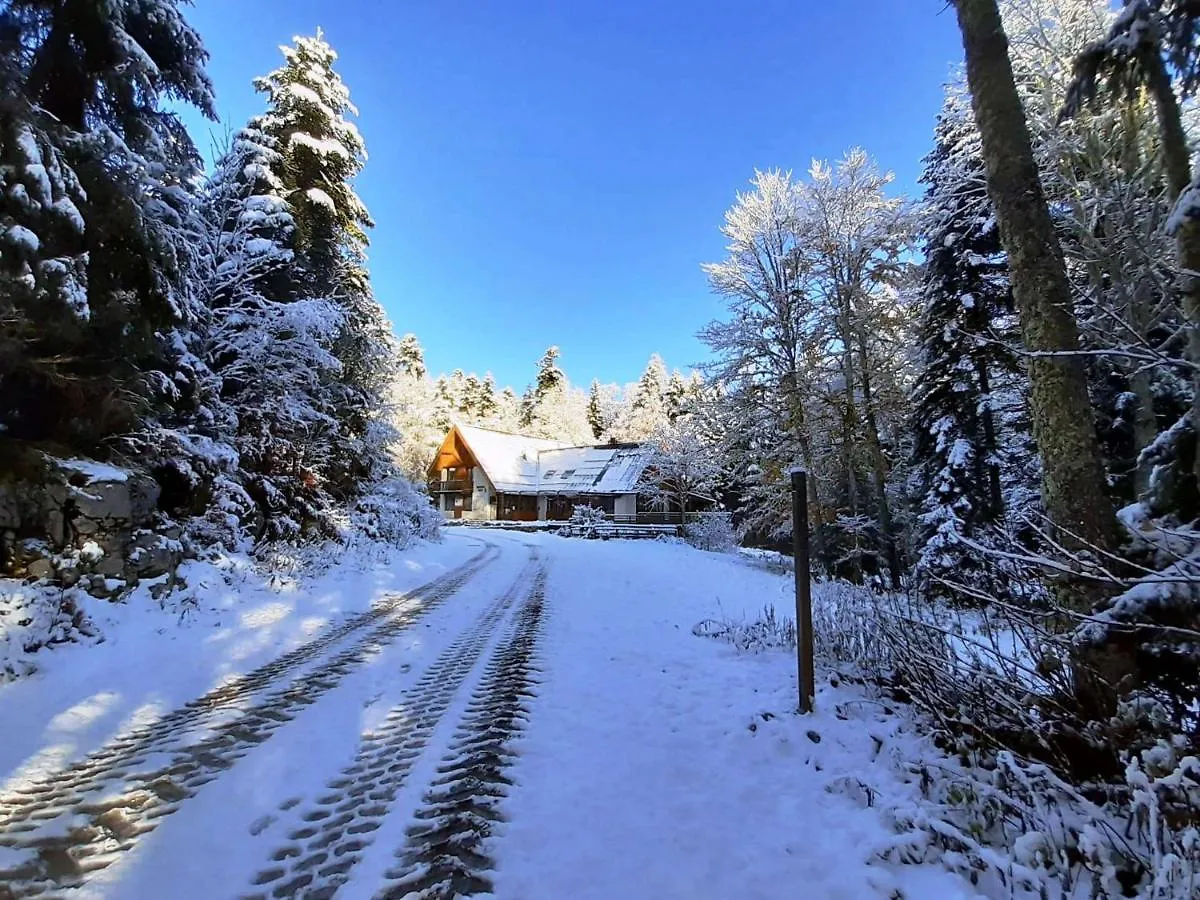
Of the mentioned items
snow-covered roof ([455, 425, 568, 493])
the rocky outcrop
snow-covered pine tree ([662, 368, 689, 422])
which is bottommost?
the rocky outcrop

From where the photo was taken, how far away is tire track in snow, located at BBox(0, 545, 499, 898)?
96.3 inches

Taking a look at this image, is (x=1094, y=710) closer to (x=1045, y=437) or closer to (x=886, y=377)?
(x=1045, y=437)

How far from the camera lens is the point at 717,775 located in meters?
3.33

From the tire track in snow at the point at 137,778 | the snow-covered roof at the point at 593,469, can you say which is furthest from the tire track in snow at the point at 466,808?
the snow-covered roof at the point at 593,469

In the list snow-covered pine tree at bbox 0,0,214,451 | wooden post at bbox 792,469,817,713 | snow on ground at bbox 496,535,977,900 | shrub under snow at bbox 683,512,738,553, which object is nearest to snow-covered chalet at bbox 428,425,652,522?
shrub under snow at bbox 683,512,738,553

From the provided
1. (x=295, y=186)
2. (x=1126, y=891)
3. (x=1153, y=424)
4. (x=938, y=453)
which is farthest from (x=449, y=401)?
(x=1126, y=891)

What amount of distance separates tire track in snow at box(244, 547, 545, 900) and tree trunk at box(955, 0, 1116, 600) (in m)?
3.92

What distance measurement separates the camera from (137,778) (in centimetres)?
316

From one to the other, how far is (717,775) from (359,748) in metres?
2.18

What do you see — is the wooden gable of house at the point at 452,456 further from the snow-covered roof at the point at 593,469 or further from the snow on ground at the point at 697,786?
the snow on ground at the point at 697,786

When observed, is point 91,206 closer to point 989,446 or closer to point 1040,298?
point 1040,298

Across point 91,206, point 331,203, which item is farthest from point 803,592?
point 331,203

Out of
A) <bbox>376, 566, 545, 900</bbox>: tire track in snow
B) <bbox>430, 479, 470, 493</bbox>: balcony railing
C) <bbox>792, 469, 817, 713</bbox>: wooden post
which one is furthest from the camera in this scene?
<bbox>430, 479, 470, 493</bbox>: balcony railing

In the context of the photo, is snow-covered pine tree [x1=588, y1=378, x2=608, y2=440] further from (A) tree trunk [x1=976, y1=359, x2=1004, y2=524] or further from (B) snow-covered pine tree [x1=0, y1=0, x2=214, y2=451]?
(B) snow-covered pine tree [x1=0, y1=0, x2=214, y2=451]
